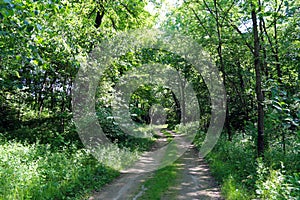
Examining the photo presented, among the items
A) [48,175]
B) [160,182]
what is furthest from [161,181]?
[48,175]

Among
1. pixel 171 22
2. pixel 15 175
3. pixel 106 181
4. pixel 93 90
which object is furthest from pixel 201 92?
pixel 15 175

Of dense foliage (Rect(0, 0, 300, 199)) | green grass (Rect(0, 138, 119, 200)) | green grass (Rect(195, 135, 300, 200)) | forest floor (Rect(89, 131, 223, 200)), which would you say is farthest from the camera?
forest floor (Rect(89, 131, 223, 200))

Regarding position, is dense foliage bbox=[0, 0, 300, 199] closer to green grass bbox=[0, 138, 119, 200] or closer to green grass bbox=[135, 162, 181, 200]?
green grass bbox=[0, 138, 119, 200]

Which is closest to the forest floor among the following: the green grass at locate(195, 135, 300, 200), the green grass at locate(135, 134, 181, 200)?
the green grass at locate(135, 134, 181, 200)

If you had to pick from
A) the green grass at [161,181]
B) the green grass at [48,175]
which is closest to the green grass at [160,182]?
the green grass at [161,181]

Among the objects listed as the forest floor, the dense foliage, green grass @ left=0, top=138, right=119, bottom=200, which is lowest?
the forest floor

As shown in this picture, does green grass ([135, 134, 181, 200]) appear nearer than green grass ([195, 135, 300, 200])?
No

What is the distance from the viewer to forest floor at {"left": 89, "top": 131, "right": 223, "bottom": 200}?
671 cm

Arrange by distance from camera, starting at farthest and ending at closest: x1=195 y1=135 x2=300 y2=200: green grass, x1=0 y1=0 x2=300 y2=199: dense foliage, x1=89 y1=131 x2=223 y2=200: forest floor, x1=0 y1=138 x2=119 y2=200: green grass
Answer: x1=89 y1=131 x2=223 y2=200: forest floor → x1=0 y1=138 x2=119 y2=200: green grass → x1=195 y1=135 x2=300 y2=200: green grass → x1=0 y1=0 x2=300 y2=199: dense foliage

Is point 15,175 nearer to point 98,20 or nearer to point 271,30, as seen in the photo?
point 98,20

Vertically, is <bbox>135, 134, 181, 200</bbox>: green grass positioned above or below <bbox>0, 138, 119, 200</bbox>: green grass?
below

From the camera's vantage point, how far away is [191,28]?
47.2 feet

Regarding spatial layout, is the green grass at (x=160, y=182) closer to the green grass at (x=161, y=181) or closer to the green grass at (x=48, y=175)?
the green grass at (x=161, y=181)

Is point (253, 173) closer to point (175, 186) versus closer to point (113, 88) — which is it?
point (175, 186)
